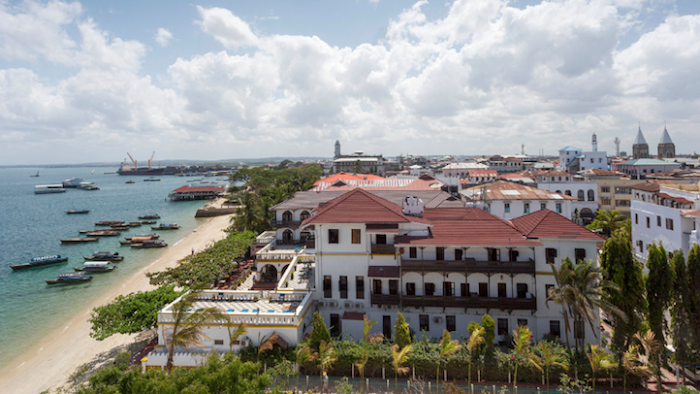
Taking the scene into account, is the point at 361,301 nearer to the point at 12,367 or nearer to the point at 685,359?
the point at 685,359

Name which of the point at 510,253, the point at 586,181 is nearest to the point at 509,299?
the point at 510,253

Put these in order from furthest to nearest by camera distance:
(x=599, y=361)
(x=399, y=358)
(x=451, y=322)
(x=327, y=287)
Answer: (x=327, y=287) → (x=451, y=322) → (x=599, y=361) → (x=399, y=358)

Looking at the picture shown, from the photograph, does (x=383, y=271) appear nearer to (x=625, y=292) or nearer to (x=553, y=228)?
(x=553, y=228)

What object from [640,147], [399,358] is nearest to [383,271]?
[399,358]

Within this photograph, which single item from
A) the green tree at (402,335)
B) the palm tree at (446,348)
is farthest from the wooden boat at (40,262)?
the palm tree at (446,348)

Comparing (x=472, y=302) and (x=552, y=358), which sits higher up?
(x=472, y=302)

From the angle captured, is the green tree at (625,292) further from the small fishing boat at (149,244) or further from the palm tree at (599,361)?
the small fishing boat at (149,244)

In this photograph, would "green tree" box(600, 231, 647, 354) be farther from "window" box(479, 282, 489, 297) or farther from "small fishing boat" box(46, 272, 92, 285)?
"small fishing boat" box(46, 272, 92, 285)
